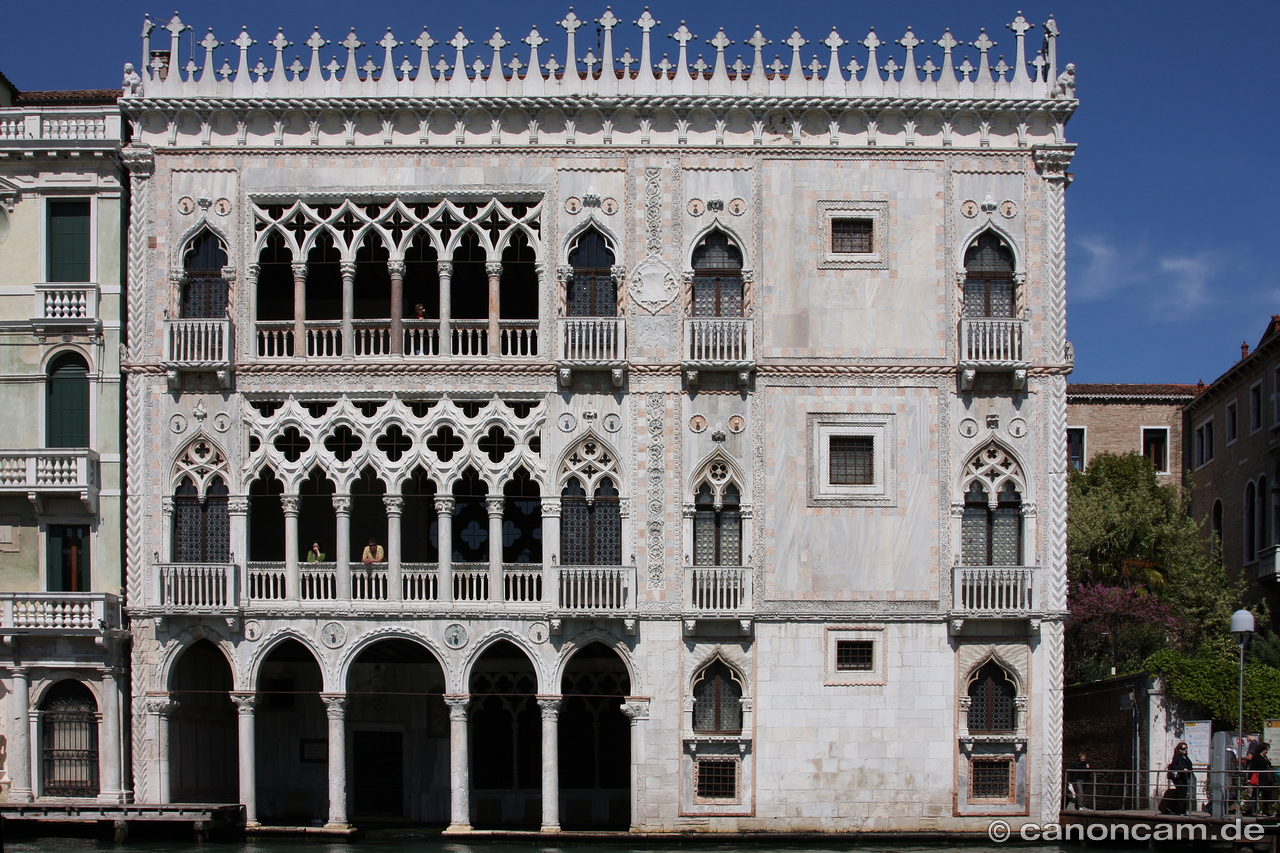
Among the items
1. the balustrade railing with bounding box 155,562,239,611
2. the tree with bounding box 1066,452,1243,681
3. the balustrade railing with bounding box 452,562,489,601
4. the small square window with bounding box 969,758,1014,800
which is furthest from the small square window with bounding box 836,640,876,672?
the balustrade railing with bounding box 155,562,239,611

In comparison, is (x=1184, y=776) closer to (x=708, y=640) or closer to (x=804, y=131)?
(x=708, y=640)

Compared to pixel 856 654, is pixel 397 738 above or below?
below

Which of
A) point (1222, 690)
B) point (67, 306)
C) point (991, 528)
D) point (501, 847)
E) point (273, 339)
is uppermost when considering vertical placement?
point (67, 306)

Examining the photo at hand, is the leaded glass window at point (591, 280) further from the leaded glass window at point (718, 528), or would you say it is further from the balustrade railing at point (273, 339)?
the balustrade railing at point (273, 339)

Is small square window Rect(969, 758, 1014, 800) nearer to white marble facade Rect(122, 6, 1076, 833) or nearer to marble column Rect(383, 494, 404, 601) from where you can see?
white marble facade Rect(122, 6, 1076, 833)

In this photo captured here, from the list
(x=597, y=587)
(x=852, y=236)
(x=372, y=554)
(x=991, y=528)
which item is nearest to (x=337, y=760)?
(x=372, y=554)

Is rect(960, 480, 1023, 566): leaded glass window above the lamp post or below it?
above

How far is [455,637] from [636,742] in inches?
163

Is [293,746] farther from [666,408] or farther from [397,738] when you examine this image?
[666,408]

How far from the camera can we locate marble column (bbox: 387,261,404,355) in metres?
29.7

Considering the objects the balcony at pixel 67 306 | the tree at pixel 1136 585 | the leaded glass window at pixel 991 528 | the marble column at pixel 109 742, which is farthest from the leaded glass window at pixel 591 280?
the tree at pixel 1136 585

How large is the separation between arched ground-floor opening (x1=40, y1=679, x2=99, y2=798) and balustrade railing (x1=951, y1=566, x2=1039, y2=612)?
17.6 meters

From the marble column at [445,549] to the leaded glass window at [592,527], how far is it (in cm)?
226

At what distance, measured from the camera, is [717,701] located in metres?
29.2
